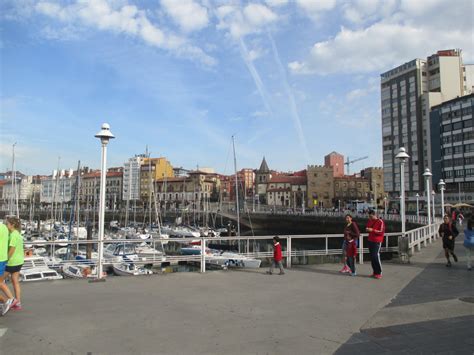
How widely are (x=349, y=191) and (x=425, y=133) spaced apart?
48.6 meters

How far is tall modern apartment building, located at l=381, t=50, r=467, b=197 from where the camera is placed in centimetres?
9150

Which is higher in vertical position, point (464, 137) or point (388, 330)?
point (464, 137)

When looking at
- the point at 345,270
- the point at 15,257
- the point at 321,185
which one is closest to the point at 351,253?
the point at 345,270

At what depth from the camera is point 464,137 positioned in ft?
266

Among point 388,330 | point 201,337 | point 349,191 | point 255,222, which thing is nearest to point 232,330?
point 201,337

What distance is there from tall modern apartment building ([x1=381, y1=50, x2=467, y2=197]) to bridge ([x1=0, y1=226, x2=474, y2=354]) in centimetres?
9151

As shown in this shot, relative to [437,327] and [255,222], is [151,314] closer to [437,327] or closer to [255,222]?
[437,327]

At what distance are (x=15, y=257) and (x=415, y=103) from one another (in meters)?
101

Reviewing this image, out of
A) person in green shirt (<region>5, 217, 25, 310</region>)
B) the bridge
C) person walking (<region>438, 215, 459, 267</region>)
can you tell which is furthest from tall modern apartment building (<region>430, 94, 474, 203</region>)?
person in green shirt (<region>5, 217, 25, 310</region>)

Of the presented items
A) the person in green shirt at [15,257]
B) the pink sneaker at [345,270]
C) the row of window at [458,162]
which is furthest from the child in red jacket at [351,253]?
the row of window at [458,162]

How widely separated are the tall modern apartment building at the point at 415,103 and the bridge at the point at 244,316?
300 feet

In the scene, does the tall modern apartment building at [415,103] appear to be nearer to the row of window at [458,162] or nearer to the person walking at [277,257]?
the row of window at [458,162]

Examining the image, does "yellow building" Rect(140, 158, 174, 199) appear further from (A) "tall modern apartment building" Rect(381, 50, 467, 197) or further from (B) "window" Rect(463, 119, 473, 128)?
(B) "window" Rect(463, 119, 473, 128)

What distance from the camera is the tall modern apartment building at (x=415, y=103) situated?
91.5 metres
